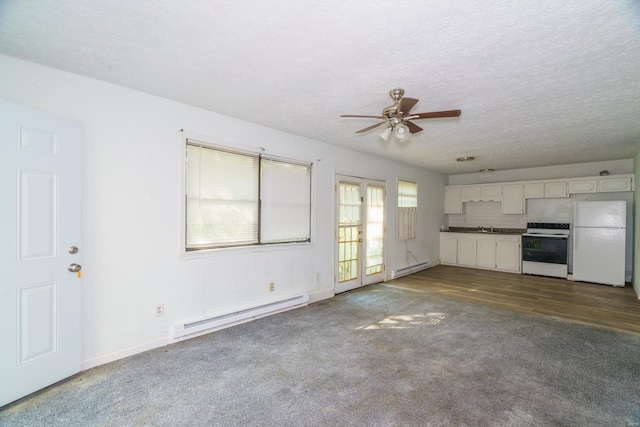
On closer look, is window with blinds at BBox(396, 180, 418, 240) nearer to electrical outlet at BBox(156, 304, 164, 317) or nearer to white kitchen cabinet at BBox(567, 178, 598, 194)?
white kitchen cabinet at BBox(567, 178, 598, 194)

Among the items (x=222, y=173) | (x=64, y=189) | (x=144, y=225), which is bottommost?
(x=144, y=225)

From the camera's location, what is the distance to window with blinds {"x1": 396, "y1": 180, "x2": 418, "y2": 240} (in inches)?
251

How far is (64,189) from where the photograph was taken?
2328 millimetres

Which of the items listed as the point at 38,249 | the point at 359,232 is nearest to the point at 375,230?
the point at 359,232

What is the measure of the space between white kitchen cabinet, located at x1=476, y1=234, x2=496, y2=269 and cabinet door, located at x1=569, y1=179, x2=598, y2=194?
72.7 inches

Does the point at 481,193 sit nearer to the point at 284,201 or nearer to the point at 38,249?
the point at 284,201

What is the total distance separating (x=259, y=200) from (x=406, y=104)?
7.10 feet

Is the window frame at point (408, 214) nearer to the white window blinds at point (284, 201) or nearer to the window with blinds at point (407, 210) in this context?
the window with blinds at point (407, 210)

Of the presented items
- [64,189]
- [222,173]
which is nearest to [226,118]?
[222,173]

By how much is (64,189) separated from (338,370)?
2.74 meters

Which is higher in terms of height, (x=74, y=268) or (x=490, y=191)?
(x=490, y=191)

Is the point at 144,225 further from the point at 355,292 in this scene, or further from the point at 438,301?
the point at 438,301

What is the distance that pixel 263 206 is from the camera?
3.86m

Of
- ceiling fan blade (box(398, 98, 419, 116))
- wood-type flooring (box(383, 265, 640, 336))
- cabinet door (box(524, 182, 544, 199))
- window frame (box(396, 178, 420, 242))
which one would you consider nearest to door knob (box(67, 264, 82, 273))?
ceiling fan blade (box(398, 98, 419, 116))
